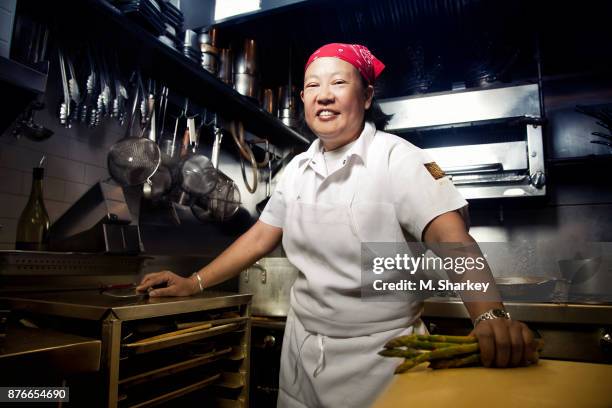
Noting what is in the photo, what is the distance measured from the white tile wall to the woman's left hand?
5.43 ft

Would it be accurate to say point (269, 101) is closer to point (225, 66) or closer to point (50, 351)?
point (225, 66)

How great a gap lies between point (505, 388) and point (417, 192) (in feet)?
2.05

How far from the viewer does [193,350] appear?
1573mm

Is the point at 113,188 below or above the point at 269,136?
below

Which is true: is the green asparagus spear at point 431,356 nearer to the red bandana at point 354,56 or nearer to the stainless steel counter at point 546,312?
the red bandana at point 354,56

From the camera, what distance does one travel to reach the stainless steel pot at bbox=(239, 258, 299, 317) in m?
2.25

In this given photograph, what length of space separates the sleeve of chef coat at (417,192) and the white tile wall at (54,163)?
4.59ft

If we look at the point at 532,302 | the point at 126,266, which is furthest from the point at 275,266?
the point at 532,302

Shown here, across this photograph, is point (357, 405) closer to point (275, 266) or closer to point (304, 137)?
point (275, 266)

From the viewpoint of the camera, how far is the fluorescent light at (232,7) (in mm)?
2847

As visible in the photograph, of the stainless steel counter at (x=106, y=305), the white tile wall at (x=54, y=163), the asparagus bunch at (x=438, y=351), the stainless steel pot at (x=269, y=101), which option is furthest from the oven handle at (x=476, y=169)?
the asparagus bunch at (x=438, y=351)

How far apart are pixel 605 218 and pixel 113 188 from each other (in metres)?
2.95

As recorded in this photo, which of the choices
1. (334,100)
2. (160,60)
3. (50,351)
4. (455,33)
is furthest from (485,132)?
(50,351)

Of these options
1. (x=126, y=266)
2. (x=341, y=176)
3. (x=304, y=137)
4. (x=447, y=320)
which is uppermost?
(x=304, y=137)
